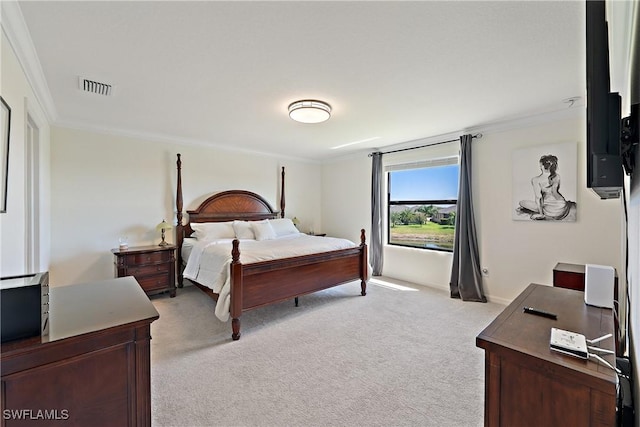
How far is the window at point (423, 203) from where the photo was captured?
4.26m

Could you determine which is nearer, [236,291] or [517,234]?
[236,291]

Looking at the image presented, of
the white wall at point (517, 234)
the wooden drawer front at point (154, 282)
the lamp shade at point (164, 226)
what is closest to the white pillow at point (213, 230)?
the lamp shade at point (164, 226)

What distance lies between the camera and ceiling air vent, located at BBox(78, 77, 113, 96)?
2.38 meters

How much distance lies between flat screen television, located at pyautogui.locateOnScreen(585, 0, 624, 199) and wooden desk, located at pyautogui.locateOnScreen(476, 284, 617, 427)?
1.96 ft

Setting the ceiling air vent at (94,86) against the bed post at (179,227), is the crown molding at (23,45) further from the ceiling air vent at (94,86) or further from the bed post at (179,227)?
the bed post at (179,227)

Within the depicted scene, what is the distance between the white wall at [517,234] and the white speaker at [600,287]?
2.18m

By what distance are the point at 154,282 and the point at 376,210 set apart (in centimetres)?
369

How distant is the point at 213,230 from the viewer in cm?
429

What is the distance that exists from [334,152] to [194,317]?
373cm

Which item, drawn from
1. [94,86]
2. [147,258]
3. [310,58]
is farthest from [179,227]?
[310,58]

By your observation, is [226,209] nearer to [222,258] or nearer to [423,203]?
[222,258]

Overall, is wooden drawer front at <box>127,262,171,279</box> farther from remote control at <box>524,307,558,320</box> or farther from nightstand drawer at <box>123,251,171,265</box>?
remote control at <box>524,307,558,320</box>

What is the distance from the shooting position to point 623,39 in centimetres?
75

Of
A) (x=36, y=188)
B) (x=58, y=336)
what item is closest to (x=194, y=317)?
(x=36, y=188)
